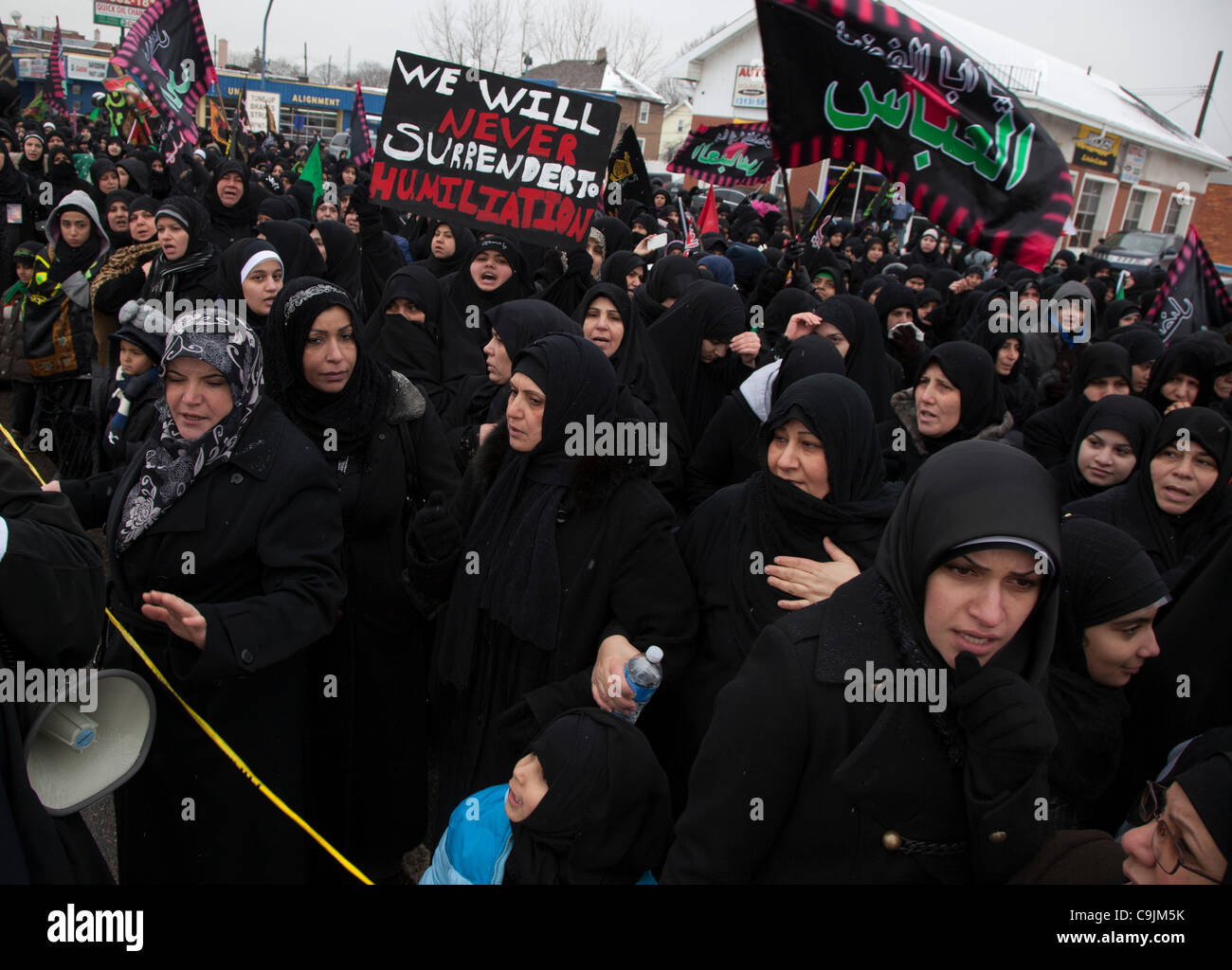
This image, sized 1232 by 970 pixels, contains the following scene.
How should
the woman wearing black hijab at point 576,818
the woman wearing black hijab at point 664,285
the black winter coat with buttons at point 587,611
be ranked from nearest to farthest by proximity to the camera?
the woman wearing black hijab at point 576,818
the black winter coat with buttons at point 587,611
the woman wearing black hijab at point 664,285

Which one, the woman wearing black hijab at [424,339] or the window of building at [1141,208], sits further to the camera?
the window of building at [1141,208]

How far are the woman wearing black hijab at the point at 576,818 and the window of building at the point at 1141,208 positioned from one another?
38.6 meters

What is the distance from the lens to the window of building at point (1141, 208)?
3350cm

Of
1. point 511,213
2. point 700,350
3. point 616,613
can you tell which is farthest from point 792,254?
point 616,613

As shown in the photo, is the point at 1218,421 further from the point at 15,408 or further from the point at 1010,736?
the point at 15,408

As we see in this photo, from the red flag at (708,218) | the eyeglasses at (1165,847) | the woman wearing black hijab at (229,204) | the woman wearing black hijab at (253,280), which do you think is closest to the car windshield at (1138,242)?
the red flag at (708,218)

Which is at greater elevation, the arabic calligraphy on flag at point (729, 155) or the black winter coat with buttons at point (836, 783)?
the arabic calligraphy on flag at point (729, 155)

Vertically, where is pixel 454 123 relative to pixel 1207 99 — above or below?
below

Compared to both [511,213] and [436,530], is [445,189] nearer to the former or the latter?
[511,213]

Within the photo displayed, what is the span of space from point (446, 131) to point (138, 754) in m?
3.64

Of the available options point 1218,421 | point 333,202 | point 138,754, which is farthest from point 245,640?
point 333,202

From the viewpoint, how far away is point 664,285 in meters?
5.16

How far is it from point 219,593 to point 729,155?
1046cm

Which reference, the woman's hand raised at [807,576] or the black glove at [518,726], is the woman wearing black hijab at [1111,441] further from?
the black glove at [518,726]
